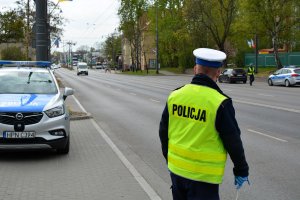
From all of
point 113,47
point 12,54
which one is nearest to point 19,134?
point 12,54

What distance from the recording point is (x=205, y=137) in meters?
3.60

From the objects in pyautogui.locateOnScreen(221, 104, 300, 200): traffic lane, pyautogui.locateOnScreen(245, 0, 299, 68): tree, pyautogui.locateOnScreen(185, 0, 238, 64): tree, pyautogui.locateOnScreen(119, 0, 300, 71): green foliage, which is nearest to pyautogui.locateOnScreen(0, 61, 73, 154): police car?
pyautogui.locateOnScreen(221, 104, 300, 200): traffic lane

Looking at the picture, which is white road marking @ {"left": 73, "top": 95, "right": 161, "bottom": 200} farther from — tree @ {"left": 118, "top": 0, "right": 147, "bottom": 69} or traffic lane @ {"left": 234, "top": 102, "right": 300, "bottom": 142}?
tree @ {"left": 118, "top": 0, "right": 147, "bottom": 69}

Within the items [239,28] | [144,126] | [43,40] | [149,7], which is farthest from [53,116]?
[149,7]

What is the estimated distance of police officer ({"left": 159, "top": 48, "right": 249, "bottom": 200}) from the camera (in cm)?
358

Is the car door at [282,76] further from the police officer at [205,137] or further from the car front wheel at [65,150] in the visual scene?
the police officer at [205,137]

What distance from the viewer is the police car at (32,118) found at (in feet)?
28.7

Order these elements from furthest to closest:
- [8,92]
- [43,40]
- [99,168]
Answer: [43,40]
[8,92]
[99,168]

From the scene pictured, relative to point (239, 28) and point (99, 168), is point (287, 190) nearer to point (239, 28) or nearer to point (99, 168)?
point (99, 168)

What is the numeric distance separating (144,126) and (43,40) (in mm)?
5260

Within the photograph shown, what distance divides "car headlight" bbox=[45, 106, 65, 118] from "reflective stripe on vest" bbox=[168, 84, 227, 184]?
5.69 metres

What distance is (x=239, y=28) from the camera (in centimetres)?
5497

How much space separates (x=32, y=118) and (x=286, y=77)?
3066 cm

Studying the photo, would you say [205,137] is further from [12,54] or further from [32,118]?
[12,54]
